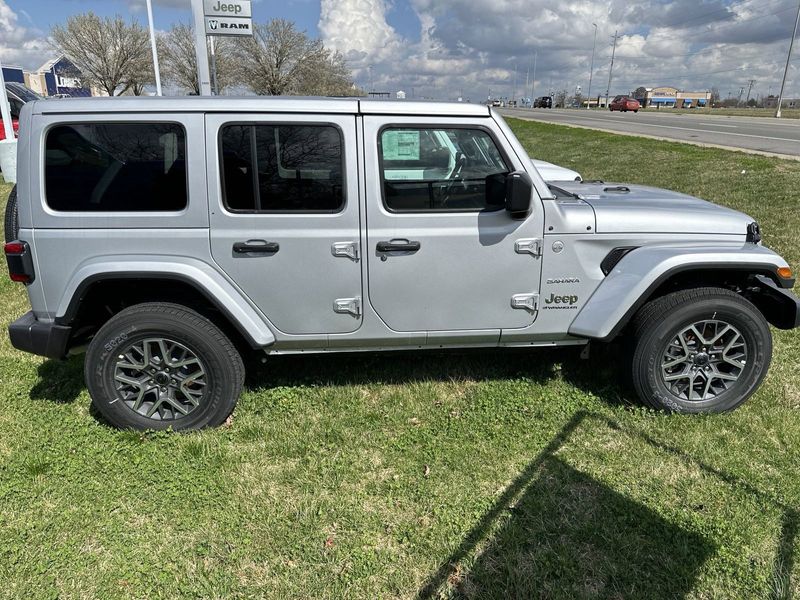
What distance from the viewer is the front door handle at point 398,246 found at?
3141mm

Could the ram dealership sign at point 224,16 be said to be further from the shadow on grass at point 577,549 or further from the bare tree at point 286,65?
the bare tree at point 286,65

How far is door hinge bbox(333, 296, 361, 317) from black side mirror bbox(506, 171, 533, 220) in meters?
0.99

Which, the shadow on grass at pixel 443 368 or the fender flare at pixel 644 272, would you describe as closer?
the fender flare at pixel 644 272

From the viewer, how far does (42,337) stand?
3.08 metres

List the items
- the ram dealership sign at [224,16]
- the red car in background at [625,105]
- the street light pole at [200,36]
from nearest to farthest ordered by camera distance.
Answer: the street light pole at [200,36] → the ram dealership sign at [224,16] → the red car in background at [625,105]

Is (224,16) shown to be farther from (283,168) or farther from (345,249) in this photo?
(345,249)

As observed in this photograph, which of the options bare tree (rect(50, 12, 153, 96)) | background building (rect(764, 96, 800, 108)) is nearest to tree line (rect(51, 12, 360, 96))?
bare tree (rect(50, 12, 153, 96))

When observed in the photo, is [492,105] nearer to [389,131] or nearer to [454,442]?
[389,131]

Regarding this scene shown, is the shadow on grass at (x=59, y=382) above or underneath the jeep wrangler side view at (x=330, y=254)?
underneath

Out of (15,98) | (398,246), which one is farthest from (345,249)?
(15,98)

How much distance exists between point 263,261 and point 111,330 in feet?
3.04

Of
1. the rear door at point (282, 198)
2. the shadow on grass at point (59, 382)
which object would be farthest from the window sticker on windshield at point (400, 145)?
the shadow on grass at point (59, 382)

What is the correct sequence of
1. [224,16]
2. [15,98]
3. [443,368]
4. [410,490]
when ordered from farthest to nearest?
[15,98] → [224,16] → [443,368] → [410,490]

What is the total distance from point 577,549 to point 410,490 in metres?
0.85
